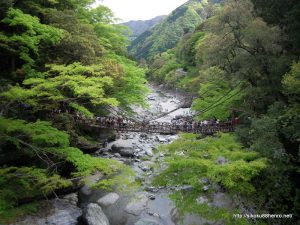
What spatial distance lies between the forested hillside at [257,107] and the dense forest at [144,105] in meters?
0.04

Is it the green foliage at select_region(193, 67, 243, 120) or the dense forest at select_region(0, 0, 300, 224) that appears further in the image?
the green foliage at select_region(193, 67, 243, 120)

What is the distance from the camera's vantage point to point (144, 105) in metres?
17.0

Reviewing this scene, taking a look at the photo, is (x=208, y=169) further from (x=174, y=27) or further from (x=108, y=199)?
(x=174, y=27)

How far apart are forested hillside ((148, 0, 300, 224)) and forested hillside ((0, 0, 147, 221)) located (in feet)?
9.66

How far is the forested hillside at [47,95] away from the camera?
8.95 m

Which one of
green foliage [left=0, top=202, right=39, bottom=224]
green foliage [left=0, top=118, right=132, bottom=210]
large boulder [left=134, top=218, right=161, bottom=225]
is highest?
green foliage [left=0, top=118, right=132, bottom=210]

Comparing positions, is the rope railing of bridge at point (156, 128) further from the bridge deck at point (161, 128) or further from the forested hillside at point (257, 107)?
the forested hillside at point (257, 107)

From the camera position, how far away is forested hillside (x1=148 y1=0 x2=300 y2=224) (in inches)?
291

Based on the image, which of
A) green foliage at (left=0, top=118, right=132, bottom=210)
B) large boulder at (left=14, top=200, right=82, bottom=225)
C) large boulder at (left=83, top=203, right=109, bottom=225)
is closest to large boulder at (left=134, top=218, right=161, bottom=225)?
large boulder at (left=83, top=203, right=109, bottom=225)

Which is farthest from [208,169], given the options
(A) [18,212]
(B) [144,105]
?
(B) [144,105]

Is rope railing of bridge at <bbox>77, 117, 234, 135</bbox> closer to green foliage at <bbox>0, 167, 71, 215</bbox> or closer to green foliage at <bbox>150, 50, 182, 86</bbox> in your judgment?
green foliage at <bbox>0, 167, 71, 215</bbox>

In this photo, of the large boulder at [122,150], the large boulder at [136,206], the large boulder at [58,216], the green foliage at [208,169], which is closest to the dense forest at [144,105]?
the green foliage at [208,169]

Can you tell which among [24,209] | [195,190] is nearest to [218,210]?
[195,190]

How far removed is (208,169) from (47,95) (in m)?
6.66
